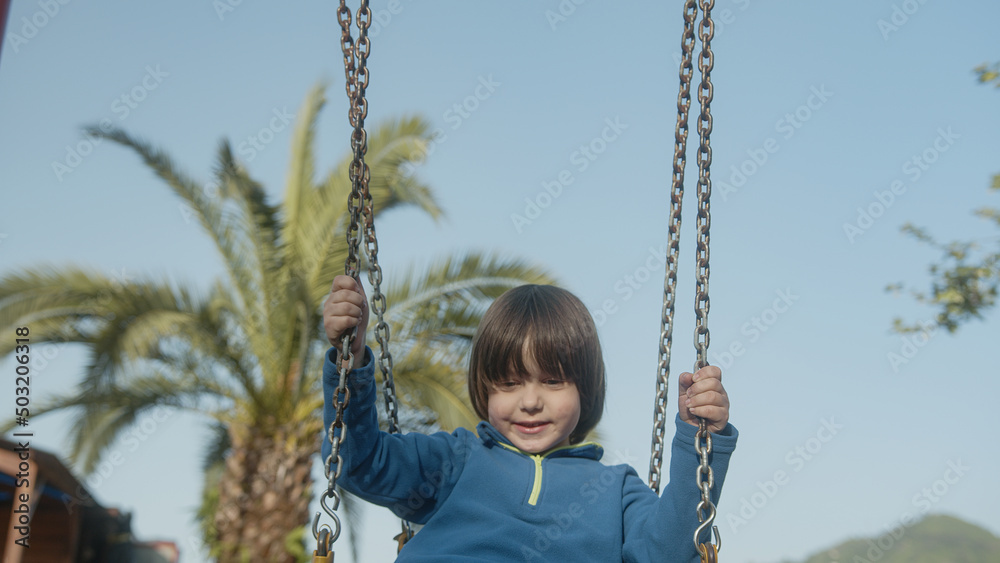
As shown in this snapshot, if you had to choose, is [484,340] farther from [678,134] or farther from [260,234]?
[260,234]

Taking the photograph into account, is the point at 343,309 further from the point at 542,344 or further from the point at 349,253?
the point at 542,344

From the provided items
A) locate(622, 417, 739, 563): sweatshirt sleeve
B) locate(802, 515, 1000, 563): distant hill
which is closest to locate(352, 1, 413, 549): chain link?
locate(622, 417, 739, 563): sweatshirt sleeve

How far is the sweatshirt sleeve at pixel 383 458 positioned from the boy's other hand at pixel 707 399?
73cm

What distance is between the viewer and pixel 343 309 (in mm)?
2084

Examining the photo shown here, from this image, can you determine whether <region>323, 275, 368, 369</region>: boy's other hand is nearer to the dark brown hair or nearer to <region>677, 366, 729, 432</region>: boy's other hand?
the dark brown hair

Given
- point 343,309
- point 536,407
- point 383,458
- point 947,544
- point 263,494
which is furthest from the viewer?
point 947,544

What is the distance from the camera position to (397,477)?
226cm

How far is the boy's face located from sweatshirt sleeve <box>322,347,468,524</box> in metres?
0.18

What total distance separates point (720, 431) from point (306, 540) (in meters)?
6.57

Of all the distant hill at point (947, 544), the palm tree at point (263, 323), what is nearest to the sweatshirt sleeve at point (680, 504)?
the palm tree at point (263, 323)

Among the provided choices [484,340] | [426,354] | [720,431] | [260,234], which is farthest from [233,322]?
[720,431]

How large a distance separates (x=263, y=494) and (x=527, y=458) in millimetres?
6139

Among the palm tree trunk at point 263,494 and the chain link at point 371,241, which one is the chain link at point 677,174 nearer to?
the chain link at point 371,241

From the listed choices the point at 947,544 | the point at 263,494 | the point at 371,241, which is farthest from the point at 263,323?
the point at 947,544
